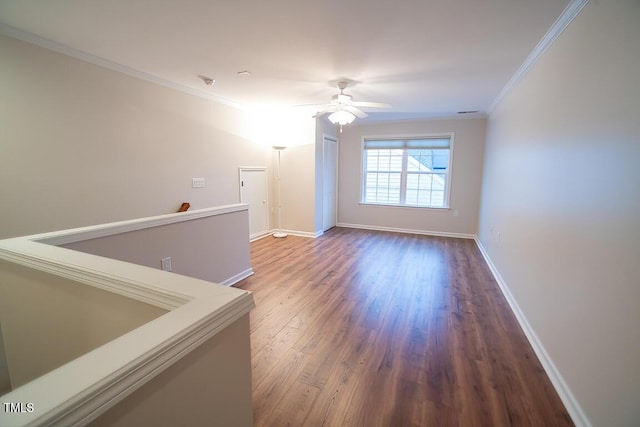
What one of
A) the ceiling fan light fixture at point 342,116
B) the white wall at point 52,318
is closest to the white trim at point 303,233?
the ceiling fan light fixture at point 342,116

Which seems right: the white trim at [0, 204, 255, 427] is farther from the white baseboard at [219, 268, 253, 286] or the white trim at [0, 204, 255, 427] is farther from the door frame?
the door frame

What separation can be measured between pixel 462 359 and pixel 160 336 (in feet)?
6.98

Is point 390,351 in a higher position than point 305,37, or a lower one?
lower

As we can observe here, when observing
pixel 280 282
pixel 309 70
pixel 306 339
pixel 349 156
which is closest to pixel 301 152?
pixel 349 156

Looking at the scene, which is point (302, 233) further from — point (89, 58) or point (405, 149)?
point (89, 58)

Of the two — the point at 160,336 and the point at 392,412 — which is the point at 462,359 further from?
the point at 160,336

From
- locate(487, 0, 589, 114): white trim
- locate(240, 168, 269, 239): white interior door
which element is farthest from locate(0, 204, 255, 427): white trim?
locate(240, 168, 269, 239): white interior door

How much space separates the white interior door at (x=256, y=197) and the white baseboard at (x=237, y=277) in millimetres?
1744

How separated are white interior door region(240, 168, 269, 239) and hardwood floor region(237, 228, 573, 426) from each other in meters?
1.59

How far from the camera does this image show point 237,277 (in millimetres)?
3322

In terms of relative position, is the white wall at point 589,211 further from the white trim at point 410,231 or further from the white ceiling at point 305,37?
the white trim at point 410,231

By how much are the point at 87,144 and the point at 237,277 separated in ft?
6.72

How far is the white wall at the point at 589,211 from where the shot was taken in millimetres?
1243

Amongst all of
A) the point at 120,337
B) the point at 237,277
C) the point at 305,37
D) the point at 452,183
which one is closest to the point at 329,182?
the point at 452,183
